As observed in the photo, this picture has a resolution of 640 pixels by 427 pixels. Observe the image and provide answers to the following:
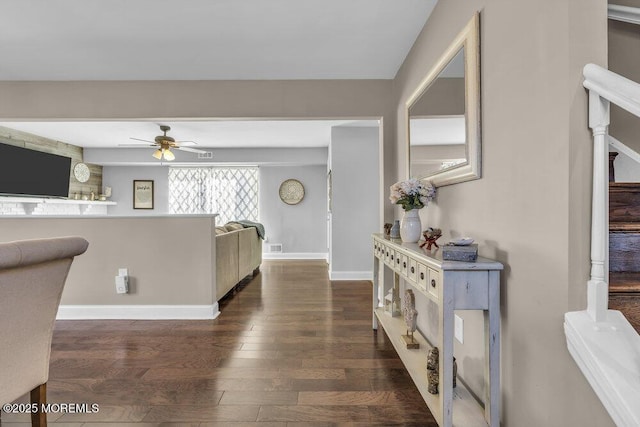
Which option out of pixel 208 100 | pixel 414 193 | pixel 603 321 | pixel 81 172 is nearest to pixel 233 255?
pixel 208 100

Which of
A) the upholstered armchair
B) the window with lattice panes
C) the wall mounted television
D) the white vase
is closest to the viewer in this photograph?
the upholstered armchair

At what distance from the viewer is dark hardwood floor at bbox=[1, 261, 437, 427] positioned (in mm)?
1747

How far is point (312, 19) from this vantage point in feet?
7.83

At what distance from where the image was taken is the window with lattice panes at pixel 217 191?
7.66m

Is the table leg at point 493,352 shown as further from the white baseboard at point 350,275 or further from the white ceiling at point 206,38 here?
the white baseboard at point 350,275

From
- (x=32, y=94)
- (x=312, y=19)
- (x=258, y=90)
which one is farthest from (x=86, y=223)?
(x=312, y=19)

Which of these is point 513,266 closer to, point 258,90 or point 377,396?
point 377,396

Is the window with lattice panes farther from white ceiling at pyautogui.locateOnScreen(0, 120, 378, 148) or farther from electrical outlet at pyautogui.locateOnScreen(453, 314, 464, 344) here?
electrical outlet at pyautogui.locateOnScreen(453, 314, 464, 344)

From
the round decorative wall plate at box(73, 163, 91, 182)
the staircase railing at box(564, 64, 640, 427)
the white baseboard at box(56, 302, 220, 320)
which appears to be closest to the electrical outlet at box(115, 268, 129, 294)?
the white baseboard at box(56, 302, 220, 320)

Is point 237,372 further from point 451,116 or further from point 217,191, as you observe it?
point 217,191

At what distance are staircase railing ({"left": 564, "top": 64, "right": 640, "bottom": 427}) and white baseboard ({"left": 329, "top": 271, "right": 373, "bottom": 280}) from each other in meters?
4.11

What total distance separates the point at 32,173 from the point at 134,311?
360 cm

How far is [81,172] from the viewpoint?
682 centimetres

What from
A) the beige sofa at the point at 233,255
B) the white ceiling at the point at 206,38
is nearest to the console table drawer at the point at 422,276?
the white ceiling at the point at 206,38
